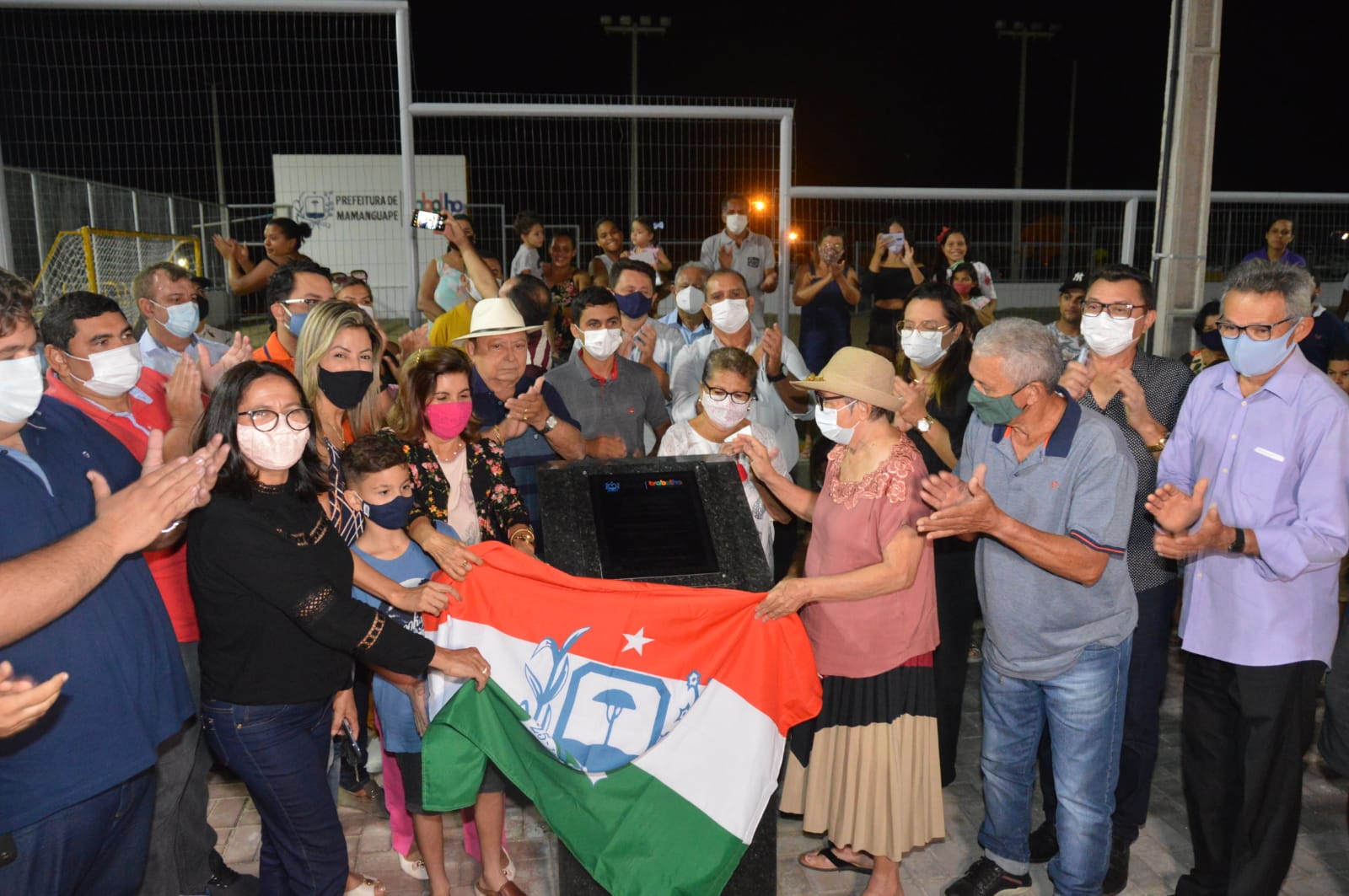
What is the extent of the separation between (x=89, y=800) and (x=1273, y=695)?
147 inches

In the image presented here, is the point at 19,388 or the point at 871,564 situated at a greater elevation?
the point at 19,388

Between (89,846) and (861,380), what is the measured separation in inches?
110

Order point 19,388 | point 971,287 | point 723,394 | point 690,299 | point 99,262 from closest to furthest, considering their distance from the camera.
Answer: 1. point 19,388
2. point 723,394
3. point 690,299
4. point 971,287
5. point 99,262

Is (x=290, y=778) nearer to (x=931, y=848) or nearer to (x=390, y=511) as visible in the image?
(x=390, y=511)

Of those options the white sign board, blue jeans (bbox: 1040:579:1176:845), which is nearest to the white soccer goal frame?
the white sign board

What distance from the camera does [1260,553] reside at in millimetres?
3420

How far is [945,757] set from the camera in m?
4.88

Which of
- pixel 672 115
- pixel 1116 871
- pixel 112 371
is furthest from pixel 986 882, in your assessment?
pixel 672 115

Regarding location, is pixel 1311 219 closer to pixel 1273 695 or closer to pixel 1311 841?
pixel 1311 841

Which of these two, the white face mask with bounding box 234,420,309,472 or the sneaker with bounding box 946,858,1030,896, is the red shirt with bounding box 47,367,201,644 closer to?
the white face mask with bounding box 234,420,309,472

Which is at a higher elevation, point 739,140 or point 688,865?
point 739,140

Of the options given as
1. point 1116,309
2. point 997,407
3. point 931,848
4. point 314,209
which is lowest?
point 931,848

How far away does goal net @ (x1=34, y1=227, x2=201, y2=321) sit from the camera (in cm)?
1005

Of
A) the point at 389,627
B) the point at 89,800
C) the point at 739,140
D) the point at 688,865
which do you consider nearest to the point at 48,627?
the point at 89,800
